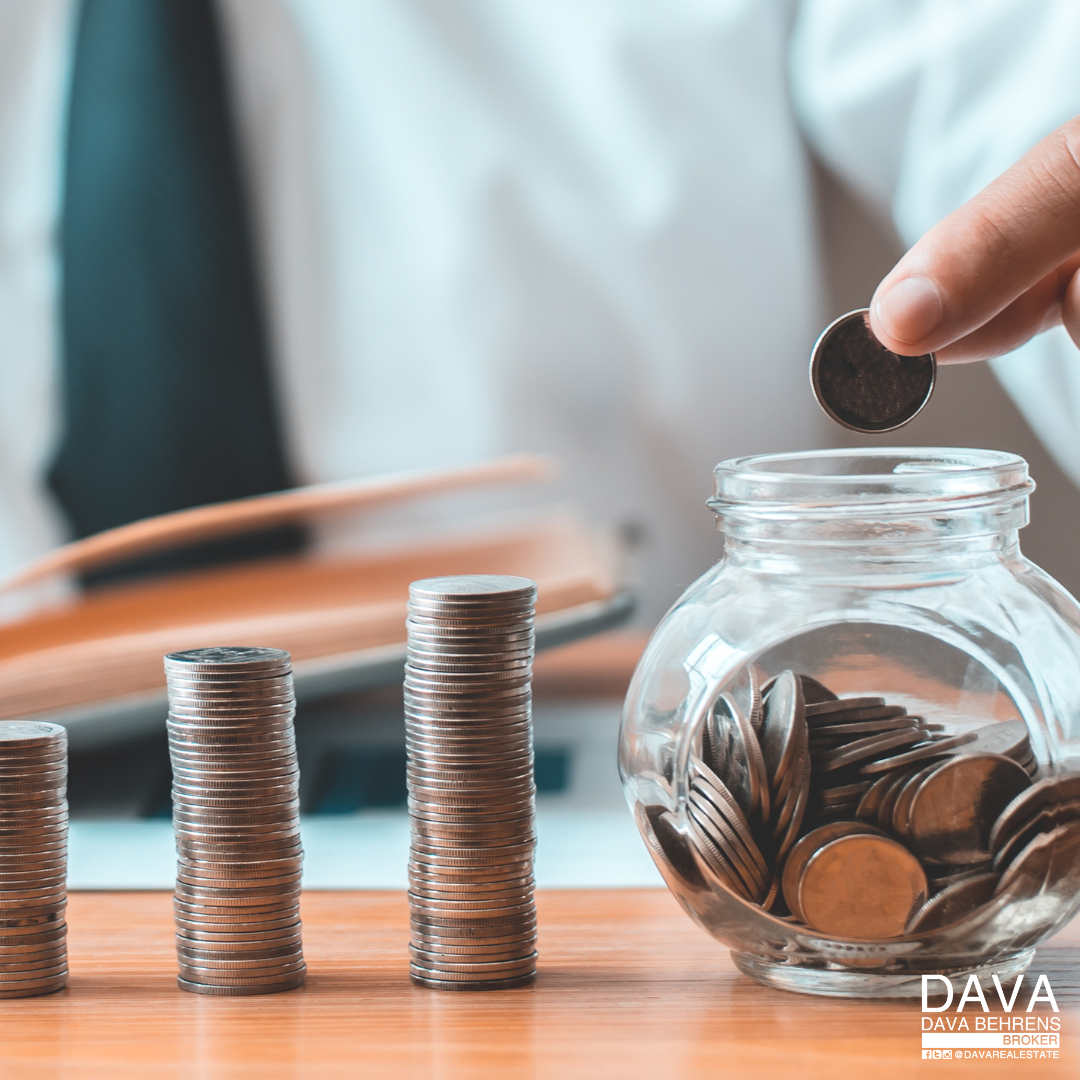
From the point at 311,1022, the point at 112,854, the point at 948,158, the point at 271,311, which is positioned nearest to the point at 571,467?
the point at 271,311

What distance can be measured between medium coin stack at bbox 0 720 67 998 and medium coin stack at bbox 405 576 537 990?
119 mm

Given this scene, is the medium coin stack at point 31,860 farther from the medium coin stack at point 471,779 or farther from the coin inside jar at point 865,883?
the coin inside jar at point 865,883

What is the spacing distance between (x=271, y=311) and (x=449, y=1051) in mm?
Answer: 881

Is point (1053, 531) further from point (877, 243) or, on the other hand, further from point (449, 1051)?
point (449, 1051)

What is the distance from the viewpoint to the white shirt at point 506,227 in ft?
3.53

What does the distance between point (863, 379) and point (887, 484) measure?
85 millimetres

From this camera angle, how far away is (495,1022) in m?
0.37

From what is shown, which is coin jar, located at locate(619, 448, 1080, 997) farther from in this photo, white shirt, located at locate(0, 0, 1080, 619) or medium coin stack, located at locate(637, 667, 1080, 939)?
white shirt, located at locate(0, 0, 1080, 619)

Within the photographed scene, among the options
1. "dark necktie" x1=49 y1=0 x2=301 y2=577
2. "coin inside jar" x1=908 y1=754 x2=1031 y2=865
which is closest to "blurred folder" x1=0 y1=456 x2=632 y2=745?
"dark necktie" x1=49 y1=0 x2=301 y2=577

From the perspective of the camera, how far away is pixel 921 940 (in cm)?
35

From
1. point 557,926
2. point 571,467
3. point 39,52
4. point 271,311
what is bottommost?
point 557,926

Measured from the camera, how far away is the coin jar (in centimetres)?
35

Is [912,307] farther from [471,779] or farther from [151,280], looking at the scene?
[151,280]

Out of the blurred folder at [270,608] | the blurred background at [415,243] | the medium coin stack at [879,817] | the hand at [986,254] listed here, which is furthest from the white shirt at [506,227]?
the medium coin stack at [879,817]
